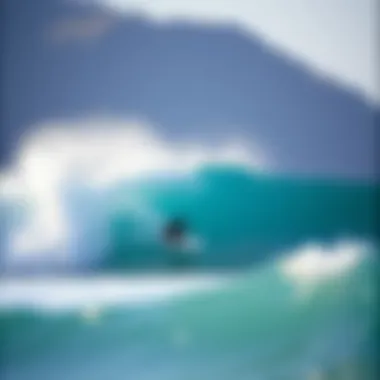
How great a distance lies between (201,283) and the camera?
4.46 ft

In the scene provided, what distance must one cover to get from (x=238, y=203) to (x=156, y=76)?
14.2 inches

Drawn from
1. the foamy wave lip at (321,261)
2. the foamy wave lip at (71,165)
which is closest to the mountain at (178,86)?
the foamy wave lip at (71,165)

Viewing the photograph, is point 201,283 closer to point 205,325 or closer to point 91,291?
point 205,325

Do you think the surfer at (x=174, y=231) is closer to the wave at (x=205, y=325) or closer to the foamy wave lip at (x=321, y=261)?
the wave at (x=205, y=325)

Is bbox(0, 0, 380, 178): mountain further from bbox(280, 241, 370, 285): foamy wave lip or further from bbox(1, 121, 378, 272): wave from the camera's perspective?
bbox(280, 241, 370, 285): foamy wave lip

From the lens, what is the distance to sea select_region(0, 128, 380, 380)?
1.32 m

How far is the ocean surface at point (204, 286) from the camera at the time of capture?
4.34ft

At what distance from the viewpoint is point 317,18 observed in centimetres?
141

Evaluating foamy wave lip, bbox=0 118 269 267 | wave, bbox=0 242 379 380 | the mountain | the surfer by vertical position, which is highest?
the mountain

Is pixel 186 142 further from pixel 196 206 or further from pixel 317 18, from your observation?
pixel 317 18

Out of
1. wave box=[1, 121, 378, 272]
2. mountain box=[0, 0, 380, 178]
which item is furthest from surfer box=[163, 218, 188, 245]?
mountain box=[0, 0, 380, 178]

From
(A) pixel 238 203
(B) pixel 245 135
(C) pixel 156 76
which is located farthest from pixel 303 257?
(C) pixel 156 76

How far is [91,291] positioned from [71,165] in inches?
11.7

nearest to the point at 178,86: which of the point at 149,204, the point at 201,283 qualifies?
the point at 149,204
